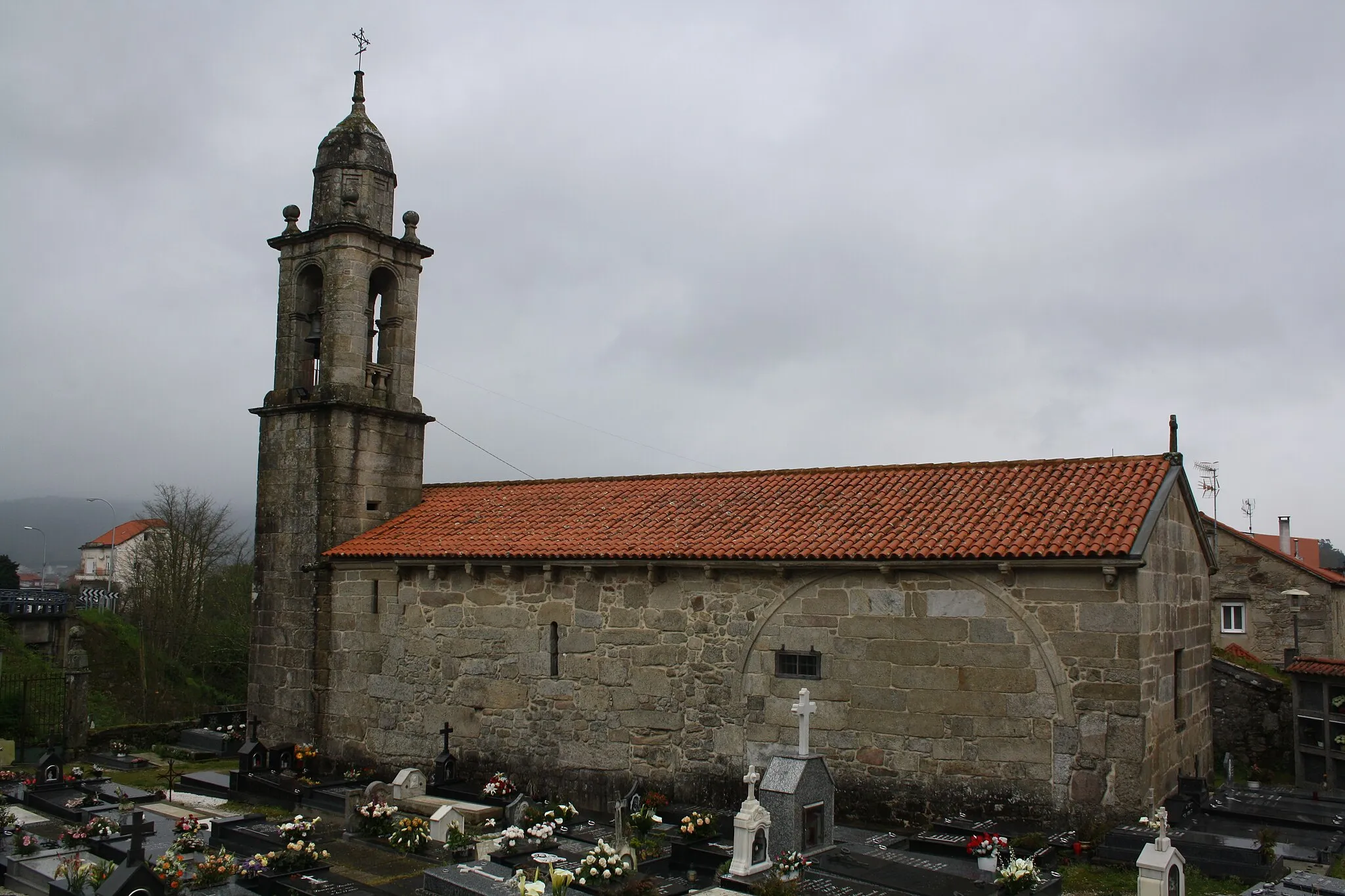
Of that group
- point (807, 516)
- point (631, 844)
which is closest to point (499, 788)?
point (631, 844)

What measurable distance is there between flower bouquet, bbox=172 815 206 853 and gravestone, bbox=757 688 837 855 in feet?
21.6

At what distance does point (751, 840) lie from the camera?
966cm

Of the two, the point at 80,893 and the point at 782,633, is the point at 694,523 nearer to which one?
the point at 782,633

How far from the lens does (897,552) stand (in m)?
11.9

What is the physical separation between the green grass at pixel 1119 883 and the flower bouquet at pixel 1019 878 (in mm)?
689

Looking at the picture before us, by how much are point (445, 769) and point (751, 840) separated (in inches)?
251

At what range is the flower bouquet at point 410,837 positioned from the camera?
1182 centimetres

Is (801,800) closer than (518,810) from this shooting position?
Yes

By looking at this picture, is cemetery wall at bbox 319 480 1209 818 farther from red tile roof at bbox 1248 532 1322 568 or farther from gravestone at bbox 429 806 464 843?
red tile roof at bbox 1248 532 1322 568

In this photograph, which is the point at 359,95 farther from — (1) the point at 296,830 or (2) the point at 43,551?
(2) the point at 43,551

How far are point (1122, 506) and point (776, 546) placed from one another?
415 centimetres

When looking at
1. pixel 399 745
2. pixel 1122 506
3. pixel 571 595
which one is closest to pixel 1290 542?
pixel 1122 506

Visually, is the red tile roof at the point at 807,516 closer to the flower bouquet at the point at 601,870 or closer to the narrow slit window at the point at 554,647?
the narrow slit window at the point at 554,647

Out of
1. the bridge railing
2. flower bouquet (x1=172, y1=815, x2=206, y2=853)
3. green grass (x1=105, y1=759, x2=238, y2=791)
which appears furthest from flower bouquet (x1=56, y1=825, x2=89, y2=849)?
the bridge railing
